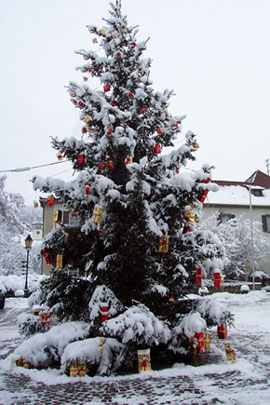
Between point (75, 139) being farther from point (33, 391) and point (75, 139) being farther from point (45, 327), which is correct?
point (33, 391)

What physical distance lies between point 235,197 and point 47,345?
26785 mm

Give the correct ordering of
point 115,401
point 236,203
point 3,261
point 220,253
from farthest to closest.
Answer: point 3,261 → point 236,203 → point 220,253 → point 115,401

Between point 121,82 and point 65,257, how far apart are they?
13.6 ft

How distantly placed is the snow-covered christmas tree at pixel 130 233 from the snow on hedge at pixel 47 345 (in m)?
0.36

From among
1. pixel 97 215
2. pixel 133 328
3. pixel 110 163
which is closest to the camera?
pixel 133 328

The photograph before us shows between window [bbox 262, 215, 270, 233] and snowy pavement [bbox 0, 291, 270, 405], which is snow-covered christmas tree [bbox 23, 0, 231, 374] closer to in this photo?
snowy pavement [bbox 0, 291, 270, 405]

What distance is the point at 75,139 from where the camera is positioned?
7293 mm

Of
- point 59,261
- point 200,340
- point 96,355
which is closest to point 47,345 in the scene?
point 96,355

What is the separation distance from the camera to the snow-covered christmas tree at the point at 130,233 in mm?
5902

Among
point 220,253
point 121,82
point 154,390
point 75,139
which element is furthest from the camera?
point 121,82

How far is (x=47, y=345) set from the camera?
19.9ft

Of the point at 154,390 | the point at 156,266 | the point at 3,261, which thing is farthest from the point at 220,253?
the point at 3,261

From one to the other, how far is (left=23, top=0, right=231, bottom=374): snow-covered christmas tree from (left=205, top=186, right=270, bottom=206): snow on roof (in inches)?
887

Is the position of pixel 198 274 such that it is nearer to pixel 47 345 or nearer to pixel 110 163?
pixel 110 163
